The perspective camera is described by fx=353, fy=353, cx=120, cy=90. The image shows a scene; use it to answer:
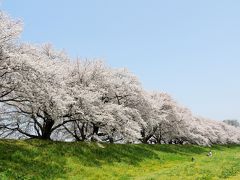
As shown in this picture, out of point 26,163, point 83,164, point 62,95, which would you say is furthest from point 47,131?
point 26,163

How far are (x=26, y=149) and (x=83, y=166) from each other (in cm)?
493

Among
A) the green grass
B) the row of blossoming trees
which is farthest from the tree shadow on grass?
the row of blossoming trees

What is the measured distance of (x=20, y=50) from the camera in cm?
2797

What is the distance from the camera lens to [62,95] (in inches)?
1266

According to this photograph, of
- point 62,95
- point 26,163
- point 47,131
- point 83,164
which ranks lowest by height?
point 83,164

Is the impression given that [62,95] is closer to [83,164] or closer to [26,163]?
[83,164]

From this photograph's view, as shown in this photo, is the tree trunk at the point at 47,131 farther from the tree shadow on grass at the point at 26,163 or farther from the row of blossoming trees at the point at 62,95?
the tree shadow on grass at the point at 26,163

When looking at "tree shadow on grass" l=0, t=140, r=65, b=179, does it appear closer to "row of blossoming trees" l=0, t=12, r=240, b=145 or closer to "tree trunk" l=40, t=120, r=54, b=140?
"row of blossoming trees" l=0, t=12, r=240, b=145

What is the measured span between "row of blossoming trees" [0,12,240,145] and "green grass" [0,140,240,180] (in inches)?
119

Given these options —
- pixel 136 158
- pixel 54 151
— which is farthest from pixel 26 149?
pixel 136 158

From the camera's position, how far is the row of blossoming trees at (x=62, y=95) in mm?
26438

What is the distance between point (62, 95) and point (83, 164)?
6520 mm

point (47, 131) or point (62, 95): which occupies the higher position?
point (62, 95)

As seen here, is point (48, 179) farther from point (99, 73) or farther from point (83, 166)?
point (99, 73)
